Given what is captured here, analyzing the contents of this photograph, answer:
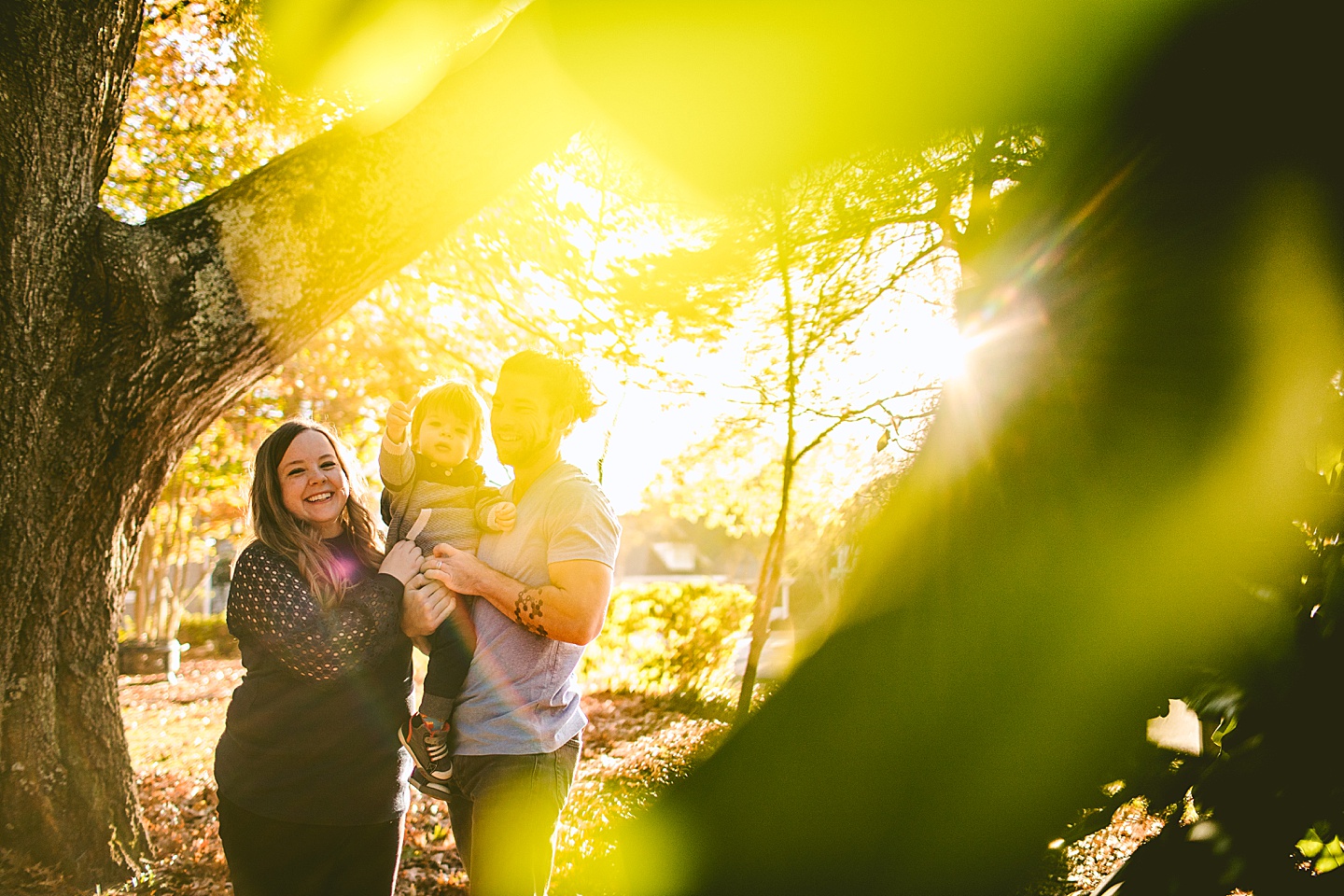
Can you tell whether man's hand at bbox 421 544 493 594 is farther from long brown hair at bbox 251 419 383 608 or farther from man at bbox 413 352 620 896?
long brown hair at bbox 251 419 383 608

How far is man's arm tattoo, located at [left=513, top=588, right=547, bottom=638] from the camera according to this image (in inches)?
87.2

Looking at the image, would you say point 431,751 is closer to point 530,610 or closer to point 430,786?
point 430,786

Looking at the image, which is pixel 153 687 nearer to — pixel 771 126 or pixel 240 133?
pixel 240 133

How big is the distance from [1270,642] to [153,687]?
15.1 metres

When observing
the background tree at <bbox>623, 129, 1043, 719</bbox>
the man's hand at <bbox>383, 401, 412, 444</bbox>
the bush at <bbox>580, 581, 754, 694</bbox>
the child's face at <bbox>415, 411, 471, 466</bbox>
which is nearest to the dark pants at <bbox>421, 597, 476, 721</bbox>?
the child's face at <bbox>415, 411, 471, 466</bbox>

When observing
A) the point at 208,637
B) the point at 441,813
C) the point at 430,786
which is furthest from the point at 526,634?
the point at 208,637

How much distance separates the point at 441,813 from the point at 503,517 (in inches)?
165

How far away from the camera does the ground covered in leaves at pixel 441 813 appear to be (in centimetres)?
178

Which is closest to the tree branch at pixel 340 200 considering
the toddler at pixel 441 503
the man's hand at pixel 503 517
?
the toddler at pixel 441 503

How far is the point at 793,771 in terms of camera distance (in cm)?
96

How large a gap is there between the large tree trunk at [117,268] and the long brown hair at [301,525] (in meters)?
0.98

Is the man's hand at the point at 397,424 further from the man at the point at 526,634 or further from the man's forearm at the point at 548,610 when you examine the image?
the man's forearm at the point at 548,610

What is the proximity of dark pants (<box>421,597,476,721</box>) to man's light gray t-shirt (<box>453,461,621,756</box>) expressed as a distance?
32 millimetres

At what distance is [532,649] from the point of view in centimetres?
230
